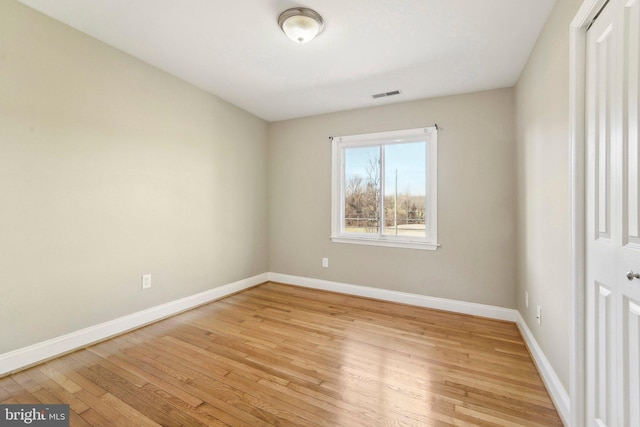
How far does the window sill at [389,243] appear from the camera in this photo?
318 centimetres

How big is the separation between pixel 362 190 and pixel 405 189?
22.9 inches

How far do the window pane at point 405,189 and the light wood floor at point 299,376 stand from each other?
3.74 feet

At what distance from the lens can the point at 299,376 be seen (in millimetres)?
1855

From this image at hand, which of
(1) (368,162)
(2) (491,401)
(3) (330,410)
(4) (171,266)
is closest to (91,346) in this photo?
(4) (171,266)

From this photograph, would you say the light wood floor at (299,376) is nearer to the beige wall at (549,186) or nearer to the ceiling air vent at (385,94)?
the beige wall at (549,186)

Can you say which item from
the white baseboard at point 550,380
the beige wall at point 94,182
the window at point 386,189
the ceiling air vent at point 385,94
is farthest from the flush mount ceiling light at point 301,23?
the white baseboard at point 550,380

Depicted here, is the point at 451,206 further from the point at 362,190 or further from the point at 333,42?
the point at 333,42

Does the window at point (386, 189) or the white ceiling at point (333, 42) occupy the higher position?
the white ceiling at point (333, 42)

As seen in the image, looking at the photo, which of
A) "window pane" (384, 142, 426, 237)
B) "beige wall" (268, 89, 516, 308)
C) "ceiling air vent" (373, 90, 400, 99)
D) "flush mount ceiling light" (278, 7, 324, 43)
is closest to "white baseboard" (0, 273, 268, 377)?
"beige wall" (268, 89, 516, 308)

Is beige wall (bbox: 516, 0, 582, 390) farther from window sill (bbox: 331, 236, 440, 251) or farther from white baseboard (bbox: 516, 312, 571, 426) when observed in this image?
window sill (bbox: 331, 236, 440, 251)

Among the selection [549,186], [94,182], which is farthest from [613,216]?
[94,182]

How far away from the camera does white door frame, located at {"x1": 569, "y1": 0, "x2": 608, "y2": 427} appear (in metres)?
1.34

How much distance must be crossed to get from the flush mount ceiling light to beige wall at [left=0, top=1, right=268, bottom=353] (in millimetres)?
1604

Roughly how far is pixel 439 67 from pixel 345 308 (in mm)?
2717
